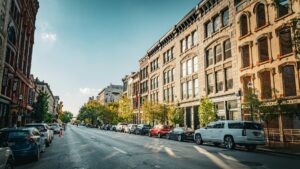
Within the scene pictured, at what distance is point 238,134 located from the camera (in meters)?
15.6

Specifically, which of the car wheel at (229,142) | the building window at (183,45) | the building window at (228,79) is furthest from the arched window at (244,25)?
the car wheel at (229,142)

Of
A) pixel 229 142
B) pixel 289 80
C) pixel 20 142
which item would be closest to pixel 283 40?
pixel 289 80

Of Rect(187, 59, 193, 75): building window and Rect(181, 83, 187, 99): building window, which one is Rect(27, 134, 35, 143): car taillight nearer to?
Rect(187, 59, 193, 75): building window

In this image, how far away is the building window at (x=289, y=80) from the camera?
2004 centimetres

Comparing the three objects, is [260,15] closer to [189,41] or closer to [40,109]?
[189,41]

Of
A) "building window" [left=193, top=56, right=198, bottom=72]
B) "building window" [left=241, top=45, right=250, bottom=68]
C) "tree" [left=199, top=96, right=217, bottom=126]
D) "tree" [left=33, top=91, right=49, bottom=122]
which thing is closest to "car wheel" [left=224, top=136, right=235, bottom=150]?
"tree" [left=199, top=96, right=217, bottom=126]

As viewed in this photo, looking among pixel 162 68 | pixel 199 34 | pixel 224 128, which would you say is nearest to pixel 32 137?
pixel 224 128

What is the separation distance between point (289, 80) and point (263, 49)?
4.26 m

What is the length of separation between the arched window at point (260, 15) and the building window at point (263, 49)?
1592mm

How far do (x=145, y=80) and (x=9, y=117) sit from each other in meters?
28.4

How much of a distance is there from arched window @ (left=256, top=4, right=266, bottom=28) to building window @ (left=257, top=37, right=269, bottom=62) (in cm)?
159

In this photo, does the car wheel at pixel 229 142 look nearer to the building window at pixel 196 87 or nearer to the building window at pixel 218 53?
the building window at pixel 218 53

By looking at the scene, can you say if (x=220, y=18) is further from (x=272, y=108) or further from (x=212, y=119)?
(x=272, y=108)

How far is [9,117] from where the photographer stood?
2884 centimetres
